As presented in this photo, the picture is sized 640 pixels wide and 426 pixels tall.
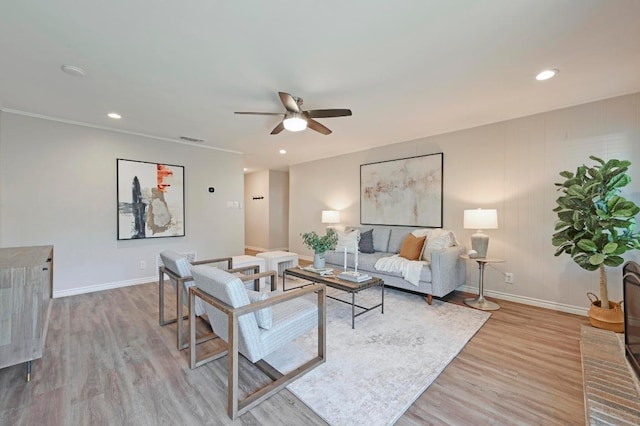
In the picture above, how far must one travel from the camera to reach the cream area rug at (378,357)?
1.75 m

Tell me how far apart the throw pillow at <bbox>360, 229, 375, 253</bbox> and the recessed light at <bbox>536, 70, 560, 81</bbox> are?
310cm

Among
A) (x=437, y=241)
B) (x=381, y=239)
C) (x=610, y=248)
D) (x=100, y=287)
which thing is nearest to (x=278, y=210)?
(x=381, y=239)

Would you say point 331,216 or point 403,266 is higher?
point 331,216

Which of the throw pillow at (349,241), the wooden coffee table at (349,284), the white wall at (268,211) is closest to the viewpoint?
the wooden coffee table at (349,284)

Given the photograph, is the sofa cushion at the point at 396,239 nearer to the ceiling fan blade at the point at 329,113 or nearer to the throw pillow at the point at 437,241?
the throw pillow at the point at 437,241

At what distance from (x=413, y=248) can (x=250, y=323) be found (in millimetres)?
2891

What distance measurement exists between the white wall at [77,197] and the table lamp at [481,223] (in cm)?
469

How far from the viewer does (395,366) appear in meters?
2.17

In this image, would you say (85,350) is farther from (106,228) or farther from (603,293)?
(603,293)

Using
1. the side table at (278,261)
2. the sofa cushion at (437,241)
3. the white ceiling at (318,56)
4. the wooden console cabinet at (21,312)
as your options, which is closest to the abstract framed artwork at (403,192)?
the sofa cushion at (437,241)

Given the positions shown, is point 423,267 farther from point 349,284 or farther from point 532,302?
point 532,302

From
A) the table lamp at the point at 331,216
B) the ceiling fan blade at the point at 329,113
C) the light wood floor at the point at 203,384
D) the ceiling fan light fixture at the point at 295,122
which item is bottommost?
the light wood floor at the point at 203,384

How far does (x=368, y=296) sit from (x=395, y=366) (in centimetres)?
170

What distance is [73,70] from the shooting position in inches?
96.3
